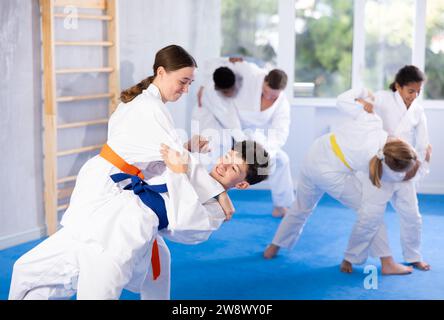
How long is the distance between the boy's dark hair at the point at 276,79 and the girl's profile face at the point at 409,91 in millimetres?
873

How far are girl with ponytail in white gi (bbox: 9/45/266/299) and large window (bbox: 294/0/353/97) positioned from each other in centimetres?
372

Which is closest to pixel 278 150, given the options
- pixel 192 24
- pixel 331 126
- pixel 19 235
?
pixel 331 126

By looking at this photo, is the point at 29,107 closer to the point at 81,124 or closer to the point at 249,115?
the point at 81,124

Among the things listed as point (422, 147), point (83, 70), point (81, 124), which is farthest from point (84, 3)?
point (422, 147)

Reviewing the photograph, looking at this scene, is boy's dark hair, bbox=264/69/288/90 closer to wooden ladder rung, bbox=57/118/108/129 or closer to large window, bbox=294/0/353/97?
wooden ladder rung, bbox=57/118/108/129

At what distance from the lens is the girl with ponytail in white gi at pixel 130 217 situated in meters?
2.43

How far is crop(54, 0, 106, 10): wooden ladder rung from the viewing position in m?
4.65

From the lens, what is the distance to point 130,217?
2.46 meters

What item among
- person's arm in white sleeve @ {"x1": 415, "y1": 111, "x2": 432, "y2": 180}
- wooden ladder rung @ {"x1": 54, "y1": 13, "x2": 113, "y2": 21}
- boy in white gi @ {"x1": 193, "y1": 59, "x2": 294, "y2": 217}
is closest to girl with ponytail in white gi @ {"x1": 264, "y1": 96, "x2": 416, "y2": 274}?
person's arm in white sleeve @ {"x1": 415, "y1": 111, "x2": 432, "y2": 180}

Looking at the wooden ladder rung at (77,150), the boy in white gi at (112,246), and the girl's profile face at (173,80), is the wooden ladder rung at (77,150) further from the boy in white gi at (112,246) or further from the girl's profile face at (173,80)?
the boy in white gi at (112,246)

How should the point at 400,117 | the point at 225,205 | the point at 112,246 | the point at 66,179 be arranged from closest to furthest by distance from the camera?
the point at 112,246 < the point at 225,205 < the point at 400,117 < the point at 66,179

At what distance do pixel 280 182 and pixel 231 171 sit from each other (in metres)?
2.72

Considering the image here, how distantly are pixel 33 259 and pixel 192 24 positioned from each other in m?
4.11
